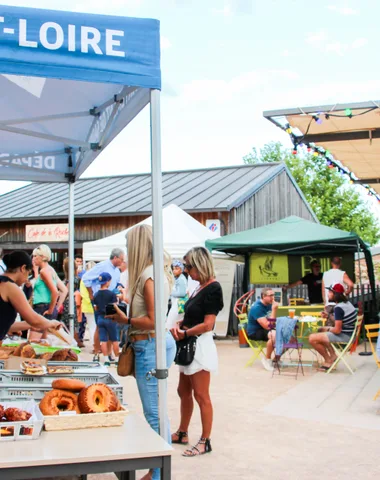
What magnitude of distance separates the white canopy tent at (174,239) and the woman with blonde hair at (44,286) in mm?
5040

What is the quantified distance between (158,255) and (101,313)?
6239 millimetres

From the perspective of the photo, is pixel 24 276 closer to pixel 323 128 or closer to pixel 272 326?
pixel 323 128

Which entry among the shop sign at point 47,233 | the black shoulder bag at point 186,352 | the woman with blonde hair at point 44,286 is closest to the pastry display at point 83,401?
the black shoulder bag at point 186,352

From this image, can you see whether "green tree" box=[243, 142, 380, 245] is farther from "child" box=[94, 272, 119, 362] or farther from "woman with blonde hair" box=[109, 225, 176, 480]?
"woman with blonde hair" box=[109, 225, 176, 480]

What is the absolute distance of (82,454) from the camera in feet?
8.73

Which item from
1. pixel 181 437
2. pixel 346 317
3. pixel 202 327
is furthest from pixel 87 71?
pixel 346 317

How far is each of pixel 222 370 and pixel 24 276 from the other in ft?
20.2

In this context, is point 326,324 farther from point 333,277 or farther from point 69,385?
point 69,385

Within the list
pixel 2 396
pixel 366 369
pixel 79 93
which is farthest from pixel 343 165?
pixel 2 396

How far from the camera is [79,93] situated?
5.53 m

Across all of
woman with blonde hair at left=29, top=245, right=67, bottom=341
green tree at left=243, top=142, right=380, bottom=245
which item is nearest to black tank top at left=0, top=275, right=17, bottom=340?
woman with blonde hair at left=29, top=245, right=67, bottom=341

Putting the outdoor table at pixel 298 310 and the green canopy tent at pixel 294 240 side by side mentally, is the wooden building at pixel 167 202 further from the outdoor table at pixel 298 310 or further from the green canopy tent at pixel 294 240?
the outdoor table at pixel 298 310

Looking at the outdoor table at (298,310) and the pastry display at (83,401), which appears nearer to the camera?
the pastry display at (83,401)

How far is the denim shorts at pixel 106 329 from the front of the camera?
381 inches
